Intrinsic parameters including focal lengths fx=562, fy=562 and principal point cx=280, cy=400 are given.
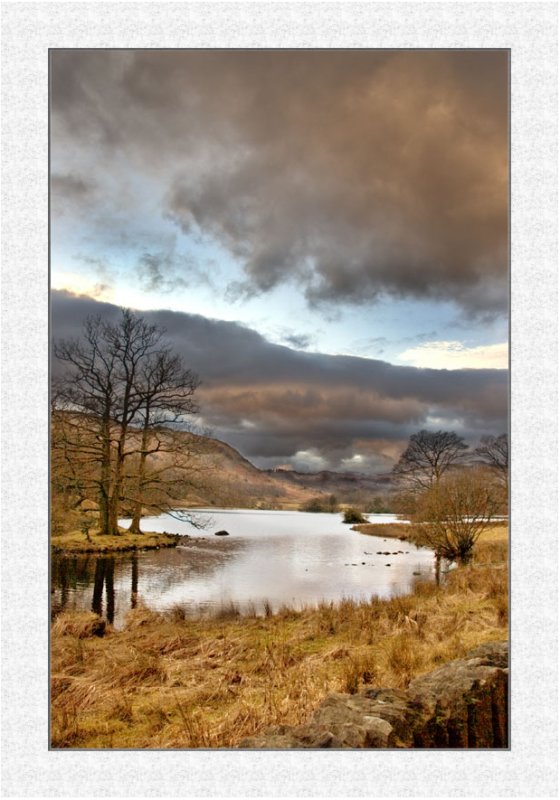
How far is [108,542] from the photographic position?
4465 millimetres

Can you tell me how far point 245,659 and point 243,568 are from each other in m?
0.64

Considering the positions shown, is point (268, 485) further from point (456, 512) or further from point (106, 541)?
point (456, 512)

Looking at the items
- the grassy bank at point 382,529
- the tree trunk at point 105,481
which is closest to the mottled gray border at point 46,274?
the tree trunk at point 105,481

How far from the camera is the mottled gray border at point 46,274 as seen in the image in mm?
3984

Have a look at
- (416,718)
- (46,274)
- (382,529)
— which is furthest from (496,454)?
(46,274)

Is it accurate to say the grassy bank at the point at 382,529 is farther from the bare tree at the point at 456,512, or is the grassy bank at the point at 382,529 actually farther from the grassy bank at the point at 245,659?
the grassy bank at the point at 245,659

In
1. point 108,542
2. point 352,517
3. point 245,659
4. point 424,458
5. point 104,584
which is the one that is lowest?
point 245,659

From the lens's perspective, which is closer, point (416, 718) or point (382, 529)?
point (416, 718)

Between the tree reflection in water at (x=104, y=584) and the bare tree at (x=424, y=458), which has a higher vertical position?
the bare tree at (x=424, y=458)

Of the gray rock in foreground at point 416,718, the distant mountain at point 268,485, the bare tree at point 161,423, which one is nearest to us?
the gray rock in foreground at point 416,718

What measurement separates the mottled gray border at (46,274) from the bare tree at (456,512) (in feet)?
1.22

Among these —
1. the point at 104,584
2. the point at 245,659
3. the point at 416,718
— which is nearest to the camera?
the point at 416,718

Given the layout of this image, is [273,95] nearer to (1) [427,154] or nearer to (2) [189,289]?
(1) [427,154]

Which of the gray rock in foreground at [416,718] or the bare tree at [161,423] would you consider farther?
the bare tree at [161,423]
